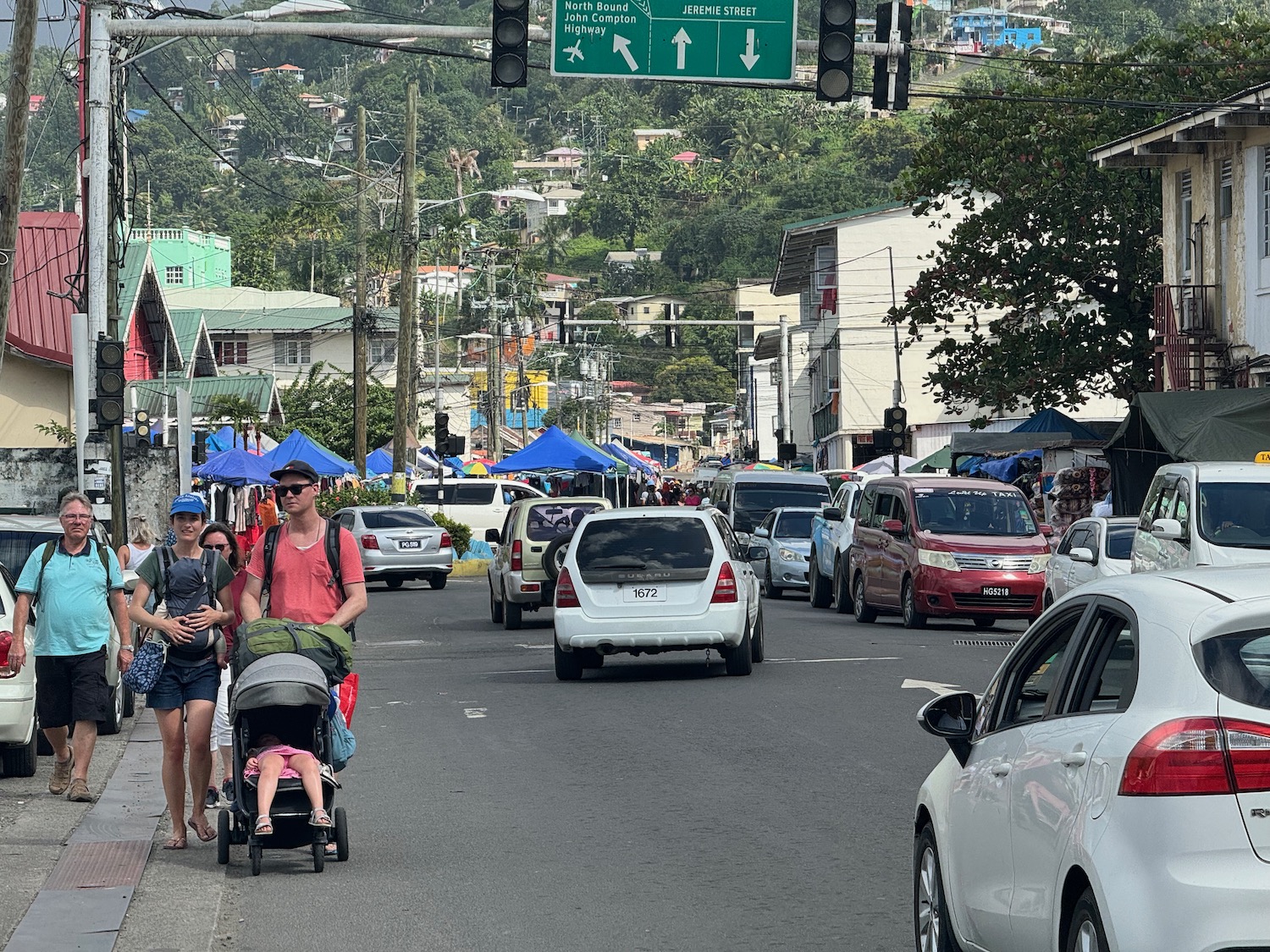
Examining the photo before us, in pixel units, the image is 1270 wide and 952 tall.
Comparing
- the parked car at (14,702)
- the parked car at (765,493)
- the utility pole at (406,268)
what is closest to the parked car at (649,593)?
the parked car at (14,702)

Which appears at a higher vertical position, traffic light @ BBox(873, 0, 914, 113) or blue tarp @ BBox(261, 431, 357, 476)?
traffic light @ BBox(873, 0, 914, 113)

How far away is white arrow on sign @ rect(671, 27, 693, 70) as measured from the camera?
20.0m

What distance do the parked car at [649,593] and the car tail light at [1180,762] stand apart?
13265 mm

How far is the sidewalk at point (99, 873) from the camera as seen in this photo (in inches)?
308

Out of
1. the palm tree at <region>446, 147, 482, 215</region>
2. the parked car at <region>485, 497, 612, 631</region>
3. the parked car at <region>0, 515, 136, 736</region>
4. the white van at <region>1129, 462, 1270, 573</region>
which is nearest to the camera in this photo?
the parked car at <region>0, 515, 136, 736</region>

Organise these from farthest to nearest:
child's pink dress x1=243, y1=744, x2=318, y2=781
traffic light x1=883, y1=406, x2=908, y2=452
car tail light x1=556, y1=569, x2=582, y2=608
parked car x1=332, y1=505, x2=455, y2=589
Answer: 1. traffic light x1=883, y1=406, x2=908, y2=452
2. parked car x1=332, y1=505, x2=455, y2=589
3. car tail light x1=556, y1=569, x2=582, y2=608
4. child's pink dress x1=243, y1=744, x2=318, y2=781

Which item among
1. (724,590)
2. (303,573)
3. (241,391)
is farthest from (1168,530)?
(241,391)

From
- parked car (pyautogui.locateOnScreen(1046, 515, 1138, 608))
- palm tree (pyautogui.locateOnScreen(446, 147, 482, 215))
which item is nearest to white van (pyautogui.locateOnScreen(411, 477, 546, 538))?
parked car (pyautogui.locateOnScreen(1046, 515, 1138, 608))

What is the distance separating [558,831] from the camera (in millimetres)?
10195

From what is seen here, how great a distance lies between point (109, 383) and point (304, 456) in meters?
21.5

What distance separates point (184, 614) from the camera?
10289 millimetres

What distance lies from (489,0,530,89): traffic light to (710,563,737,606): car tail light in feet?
16.5

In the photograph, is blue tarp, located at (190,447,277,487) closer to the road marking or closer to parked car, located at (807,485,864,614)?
parked car, located at (807,485,864,614)

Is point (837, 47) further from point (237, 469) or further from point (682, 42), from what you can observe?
point (237, 469)
